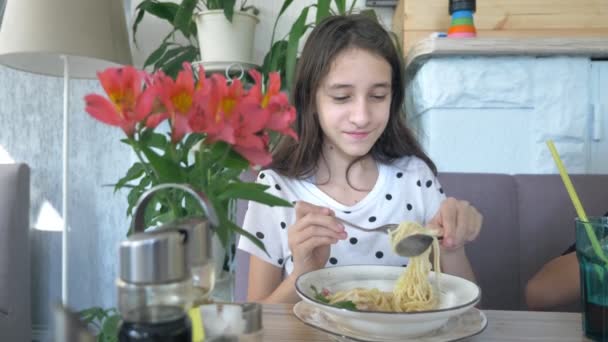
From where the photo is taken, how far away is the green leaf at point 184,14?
163 centimetres

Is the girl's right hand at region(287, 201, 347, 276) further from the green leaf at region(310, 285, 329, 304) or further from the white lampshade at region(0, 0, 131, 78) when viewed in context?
the white lampshade at region(0, 0, 131, 78)

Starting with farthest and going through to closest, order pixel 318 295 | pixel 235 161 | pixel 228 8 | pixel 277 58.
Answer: pixel 277 58 → pixel 228 8 → pixel 318 295 → pixel 235 161

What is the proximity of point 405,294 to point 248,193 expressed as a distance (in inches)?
14.0

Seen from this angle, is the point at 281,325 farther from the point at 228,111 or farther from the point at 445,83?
the point at 445,83

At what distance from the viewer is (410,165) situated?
4.08ft

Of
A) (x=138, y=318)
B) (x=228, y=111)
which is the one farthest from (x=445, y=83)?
(x=138, y=318)

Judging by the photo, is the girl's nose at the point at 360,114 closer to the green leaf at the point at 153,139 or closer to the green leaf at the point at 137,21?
the green leaf at the point at 153,139

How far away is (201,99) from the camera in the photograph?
344 mm

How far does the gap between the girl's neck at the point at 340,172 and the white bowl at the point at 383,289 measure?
488mm

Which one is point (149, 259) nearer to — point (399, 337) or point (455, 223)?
point (399, 337)

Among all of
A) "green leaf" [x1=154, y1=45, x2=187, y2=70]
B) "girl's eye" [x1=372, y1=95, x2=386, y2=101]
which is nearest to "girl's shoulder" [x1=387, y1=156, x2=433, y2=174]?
"girl's eye" [x1=372, y1=95, x2=386, y2=101]

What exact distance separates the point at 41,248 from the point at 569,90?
2230mm

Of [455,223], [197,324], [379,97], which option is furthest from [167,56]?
[197,324]

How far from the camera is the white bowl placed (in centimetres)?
49
